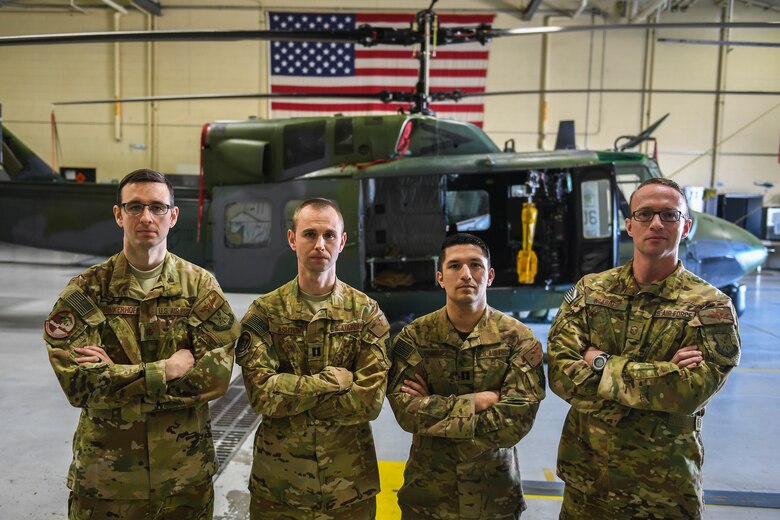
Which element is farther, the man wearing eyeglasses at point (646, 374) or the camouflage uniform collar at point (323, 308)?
the camouflage uniform collar at point (323, 308)

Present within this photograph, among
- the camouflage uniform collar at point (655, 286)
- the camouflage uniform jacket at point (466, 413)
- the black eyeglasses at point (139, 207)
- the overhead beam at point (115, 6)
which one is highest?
the overhead beam at point (115, 6)

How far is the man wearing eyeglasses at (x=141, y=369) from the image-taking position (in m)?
2.32

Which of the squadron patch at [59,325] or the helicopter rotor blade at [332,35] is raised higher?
the helicopter rotor blade at [332,35]

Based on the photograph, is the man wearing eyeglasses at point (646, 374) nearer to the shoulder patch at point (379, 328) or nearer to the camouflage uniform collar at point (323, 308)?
the shoulder patch at point (379, 328)

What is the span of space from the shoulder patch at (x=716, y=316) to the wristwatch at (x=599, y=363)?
0.40 m

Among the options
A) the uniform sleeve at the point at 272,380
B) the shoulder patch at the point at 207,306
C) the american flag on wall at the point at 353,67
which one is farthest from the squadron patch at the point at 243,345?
the american flag on wall at the point at 353,67

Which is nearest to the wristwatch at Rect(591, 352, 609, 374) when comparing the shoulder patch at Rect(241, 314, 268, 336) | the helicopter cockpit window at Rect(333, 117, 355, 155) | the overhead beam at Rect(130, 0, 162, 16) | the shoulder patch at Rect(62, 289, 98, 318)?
the shoulder patch at Rect(241, 314, 268, 336)

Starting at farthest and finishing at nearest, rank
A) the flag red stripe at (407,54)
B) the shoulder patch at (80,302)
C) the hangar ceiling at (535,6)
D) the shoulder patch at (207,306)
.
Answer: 1. the hangar ceiling at (535,6)
2. the flag red stripe at (407,54)
3. the shoulder patch at (207,306)
4. the shoulder patch at (80,302)

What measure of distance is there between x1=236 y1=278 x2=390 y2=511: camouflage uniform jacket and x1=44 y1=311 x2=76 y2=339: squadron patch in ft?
2.21

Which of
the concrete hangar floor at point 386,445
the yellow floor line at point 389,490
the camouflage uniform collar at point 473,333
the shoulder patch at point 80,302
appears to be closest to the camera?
the shoulder patch at point 80,302

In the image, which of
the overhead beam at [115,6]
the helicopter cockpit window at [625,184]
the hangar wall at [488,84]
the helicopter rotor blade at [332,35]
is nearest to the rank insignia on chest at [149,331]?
the helicopter rotor blade at [332,35]

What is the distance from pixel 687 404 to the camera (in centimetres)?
228

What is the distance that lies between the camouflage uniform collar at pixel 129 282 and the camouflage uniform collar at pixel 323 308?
1.51 feet

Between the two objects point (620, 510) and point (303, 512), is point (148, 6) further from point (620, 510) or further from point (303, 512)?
point (620, 510)
